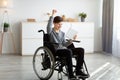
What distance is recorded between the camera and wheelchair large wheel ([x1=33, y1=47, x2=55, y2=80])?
11.9 ft

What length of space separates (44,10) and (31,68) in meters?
2.33

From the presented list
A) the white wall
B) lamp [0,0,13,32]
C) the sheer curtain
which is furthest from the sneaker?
lamp [0,0,13,32]

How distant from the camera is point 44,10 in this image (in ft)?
22.0

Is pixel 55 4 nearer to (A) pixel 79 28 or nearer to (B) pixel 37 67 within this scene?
(A) pixel 79 28

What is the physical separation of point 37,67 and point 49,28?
0.72m

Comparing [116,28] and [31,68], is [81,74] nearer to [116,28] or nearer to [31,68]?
[31,68]

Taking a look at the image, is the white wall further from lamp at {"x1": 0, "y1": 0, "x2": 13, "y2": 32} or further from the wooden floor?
the wooden floor

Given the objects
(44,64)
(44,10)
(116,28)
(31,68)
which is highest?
(44,10)

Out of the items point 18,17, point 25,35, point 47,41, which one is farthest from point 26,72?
point 18,17

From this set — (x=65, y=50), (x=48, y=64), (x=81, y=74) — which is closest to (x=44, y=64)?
(x=48, y=64)

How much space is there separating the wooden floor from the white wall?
0.86 m

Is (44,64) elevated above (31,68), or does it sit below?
above

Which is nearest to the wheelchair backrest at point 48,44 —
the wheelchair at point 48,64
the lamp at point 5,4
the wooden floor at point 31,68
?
the wheelchair at point 48,64

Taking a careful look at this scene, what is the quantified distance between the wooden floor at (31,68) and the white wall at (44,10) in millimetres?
861
